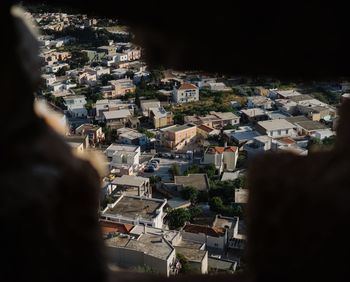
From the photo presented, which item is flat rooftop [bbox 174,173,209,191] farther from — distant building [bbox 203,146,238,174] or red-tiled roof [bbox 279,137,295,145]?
red-tiled roof [bbox 279,137,295,145]

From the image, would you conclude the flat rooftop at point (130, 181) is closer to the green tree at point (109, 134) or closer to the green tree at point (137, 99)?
the green tree at point (109, 134)

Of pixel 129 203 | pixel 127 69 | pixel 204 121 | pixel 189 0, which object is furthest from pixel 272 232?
pixel 127 69

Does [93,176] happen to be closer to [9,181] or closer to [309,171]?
[9,181]

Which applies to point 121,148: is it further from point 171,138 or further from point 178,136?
point 178,136

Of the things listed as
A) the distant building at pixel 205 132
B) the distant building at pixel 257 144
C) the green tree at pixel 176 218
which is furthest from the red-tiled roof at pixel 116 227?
the distant building at pixel 205 132

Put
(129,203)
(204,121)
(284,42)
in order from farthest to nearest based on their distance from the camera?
1. (204,121)
2. (129,203)
3. (284,42)

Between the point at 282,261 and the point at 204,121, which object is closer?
the point at 282,261

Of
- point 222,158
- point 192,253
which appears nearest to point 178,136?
point 222,158
